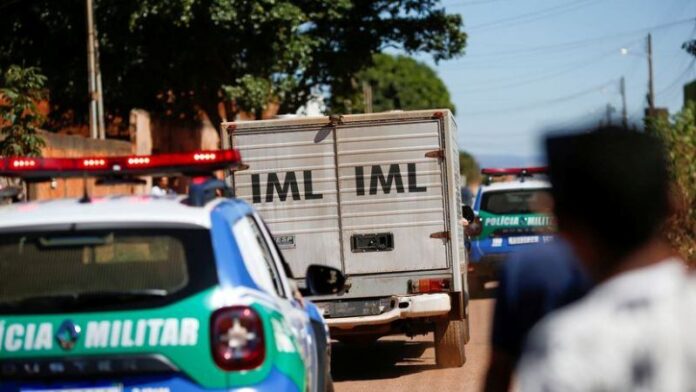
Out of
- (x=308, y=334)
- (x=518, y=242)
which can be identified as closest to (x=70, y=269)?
(x=308, y=334)

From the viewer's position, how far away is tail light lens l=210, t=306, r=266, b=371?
18.2ft

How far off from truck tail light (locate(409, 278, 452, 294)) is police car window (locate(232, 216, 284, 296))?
6.24 meters

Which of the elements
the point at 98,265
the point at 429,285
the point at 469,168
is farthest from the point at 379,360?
the point at 469,168

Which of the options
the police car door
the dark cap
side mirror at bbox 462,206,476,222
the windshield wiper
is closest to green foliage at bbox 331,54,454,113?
side mirror at bbox 462,206,476,222

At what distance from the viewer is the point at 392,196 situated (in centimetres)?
1320

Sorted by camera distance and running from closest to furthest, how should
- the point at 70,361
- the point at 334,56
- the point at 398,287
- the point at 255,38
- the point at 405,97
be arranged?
the point at 70,361 → the point at 398,287 → the point at 255,38 → the point at 334,56 → the point at 405,97

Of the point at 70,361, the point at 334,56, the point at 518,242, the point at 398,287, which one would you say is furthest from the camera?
the point at 334,56

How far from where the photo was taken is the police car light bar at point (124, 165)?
6379 millimetres

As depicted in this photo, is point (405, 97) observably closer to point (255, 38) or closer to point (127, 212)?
point (255, 38)

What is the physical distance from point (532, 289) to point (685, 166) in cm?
2029

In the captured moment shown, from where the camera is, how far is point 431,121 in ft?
42.9

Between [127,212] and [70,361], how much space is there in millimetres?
696

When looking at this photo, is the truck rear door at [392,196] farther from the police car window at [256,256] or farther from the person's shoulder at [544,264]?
the person's shoulder at [544,264]

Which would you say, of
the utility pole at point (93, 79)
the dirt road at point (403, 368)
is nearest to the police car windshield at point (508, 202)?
the dirt road at point (403, 368)
